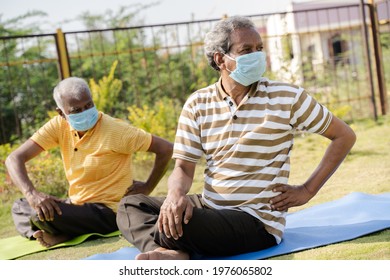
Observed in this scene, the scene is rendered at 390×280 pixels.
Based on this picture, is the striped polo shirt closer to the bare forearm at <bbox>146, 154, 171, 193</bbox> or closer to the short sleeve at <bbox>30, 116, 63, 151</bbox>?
the bare forearm at <bbox>146, 154, 171, 193</bbox>

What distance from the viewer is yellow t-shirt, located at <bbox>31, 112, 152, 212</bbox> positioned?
5.35 m

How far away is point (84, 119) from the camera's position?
5.23m

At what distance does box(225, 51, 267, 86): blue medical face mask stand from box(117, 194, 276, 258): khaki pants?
799 millimetres

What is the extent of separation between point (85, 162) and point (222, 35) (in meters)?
1.84

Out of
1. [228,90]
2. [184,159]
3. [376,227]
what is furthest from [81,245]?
[376,227]

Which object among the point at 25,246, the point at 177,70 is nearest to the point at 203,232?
the point at 25,246

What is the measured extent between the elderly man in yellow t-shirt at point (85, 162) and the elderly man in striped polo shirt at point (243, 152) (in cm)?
125

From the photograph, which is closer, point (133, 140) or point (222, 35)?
point (222, 35)

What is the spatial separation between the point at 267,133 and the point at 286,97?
0.77 ft

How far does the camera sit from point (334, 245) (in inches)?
161

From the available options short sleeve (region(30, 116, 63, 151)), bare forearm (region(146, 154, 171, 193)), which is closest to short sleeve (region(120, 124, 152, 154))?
bare forearm (region(146, 154, 171, 193))

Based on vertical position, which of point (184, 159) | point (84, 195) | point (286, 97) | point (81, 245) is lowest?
point (81, 245)

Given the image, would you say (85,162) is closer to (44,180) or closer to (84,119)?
(84,119)

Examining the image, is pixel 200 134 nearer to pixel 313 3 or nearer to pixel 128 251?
pixel 128 251
